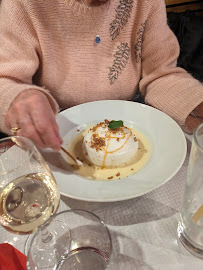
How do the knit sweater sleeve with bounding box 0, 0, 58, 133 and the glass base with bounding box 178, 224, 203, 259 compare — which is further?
the knit sweater sleeve with bounding box 0, 0, 58, 133

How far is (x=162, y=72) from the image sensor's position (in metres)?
0.90

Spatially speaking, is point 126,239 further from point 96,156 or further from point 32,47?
point 32,47

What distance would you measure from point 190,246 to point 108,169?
286 millimetres

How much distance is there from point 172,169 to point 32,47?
0.58 m

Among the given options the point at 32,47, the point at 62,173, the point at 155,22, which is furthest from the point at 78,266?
the point at 155,22

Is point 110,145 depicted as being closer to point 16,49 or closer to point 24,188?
point 24,188

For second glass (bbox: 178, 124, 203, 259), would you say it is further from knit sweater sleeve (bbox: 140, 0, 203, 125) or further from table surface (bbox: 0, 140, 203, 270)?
knit sweater sleeve (bbox: 140, 0, 203, 125)

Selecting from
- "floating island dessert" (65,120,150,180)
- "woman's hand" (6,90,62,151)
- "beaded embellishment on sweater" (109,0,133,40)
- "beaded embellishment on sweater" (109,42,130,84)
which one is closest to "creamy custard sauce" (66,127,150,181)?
"floating island dessert" (65,120,150,180)

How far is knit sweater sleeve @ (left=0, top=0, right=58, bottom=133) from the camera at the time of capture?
756 mm

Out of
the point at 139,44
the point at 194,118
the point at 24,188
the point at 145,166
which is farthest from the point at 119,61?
the point at 24,188

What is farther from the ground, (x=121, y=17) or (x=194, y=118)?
(x=121, y=17)

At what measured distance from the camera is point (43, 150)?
2.22ft

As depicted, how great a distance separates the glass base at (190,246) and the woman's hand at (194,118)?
0.35 meters

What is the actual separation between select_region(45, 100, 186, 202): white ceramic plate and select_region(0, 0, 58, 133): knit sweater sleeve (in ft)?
0.37
